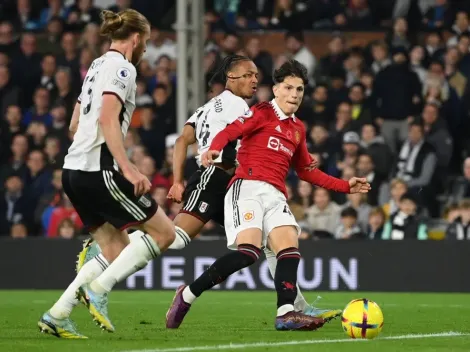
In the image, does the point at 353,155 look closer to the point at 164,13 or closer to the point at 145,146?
the point at 145,146

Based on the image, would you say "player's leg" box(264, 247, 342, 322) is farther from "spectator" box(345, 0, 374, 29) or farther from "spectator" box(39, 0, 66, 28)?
"spectator" box(39, 0, 66, 28)

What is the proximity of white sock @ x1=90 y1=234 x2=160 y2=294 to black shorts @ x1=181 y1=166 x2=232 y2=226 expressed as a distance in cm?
171

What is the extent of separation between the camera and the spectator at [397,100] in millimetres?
16656

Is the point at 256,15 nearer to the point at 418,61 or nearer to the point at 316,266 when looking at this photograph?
the point at 418,61

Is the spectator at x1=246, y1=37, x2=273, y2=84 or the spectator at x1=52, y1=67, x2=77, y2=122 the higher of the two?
the spectator at x1=246, y1=37, x2=273, y2=84

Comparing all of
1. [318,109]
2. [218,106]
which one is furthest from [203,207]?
[318,109]

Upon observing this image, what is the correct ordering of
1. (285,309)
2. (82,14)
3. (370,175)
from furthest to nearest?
(82,14)
(370,175)
(285,309)

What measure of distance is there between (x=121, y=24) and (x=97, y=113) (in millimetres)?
612

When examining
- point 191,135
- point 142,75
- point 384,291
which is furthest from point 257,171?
point 142,75

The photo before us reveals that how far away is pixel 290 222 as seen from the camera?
341 inches

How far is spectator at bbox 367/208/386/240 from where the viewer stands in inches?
595

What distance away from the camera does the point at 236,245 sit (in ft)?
28.6

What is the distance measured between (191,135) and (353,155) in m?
6.67

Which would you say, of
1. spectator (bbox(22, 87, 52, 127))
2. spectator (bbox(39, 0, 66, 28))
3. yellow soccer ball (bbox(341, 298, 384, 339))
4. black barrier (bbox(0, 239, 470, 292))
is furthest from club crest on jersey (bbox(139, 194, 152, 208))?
spectator (bbox(39, 0, 66, 28))
